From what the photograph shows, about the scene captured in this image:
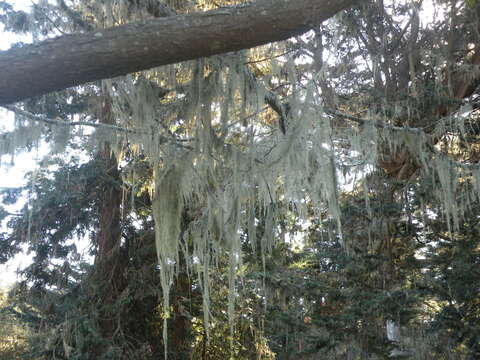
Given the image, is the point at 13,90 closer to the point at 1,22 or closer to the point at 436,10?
the point at 1,22

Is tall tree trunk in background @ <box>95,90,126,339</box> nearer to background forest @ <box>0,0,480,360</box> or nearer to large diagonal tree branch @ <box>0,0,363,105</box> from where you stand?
background forest @ <box>0,0,480,360</box>

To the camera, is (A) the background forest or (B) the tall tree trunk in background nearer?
(A) the background forest

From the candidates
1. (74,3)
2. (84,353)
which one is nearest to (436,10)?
(74,3)

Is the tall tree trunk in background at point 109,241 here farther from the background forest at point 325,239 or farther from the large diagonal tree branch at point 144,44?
the large diagonal tree branch at point 144,44

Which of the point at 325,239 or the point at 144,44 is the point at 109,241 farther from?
the point at 144,44

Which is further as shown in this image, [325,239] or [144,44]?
[325,239]

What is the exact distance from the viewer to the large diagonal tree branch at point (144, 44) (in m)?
1.68

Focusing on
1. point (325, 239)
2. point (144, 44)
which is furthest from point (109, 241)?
point (144, 44)

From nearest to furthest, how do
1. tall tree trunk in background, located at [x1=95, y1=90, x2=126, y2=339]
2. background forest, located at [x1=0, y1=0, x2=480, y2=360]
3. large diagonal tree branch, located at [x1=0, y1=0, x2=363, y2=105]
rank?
1. large diagonal tree branch, located at [x1=0, y1=0, x2=363, y2=105]
2. background forest, located at [x1=0, y1=0, x2=480, y2=360]
3. tall tree trunk in background, located at [x1=95, y1=90, x2=126, y2=339]

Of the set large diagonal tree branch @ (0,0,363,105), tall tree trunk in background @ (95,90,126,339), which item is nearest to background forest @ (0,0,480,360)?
tall tree trunk in background @ (95,90,126,339)

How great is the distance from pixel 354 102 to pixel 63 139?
4122mm

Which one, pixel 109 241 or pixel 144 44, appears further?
pixel 109 241

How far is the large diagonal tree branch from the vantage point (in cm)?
168

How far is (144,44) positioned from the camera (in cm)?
174
